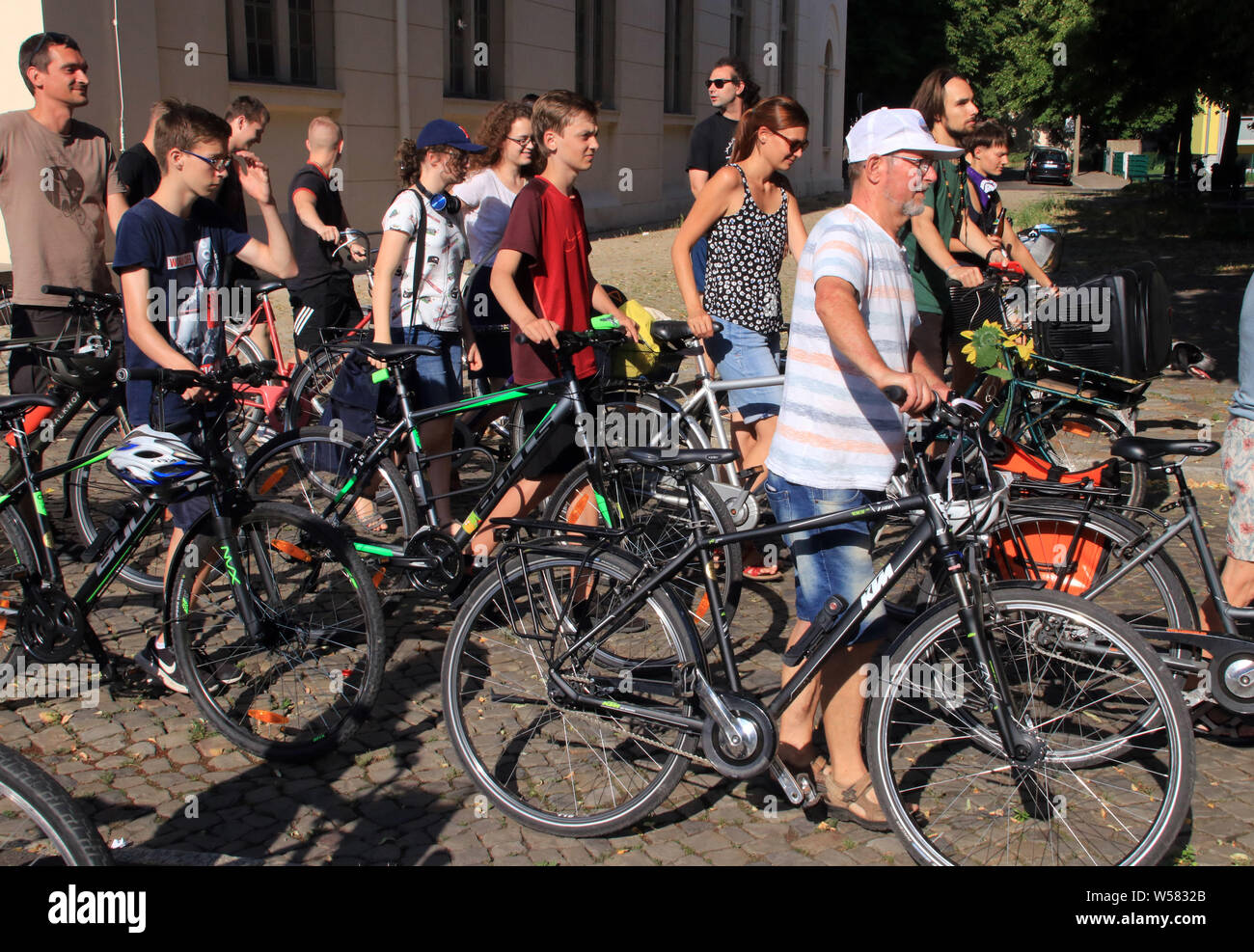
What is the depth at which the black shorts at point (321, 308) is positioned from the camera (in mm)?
7230

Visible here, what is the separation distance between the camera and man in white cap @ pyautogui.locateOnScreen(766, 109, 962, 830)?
3.24 metres

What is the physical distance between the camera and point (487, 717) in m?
3.89

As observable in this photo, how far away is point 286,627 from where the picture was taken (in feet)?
13.1

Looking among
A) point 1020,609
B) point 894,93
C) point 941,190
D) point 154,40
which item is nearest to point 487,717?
point 1020,609

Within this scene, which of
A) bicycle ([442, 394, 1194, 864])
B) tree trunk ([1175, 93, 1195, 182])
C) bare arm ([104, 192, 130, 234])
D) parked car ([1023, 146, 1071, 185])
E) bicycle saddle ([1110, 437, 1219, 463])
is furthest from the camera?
parked car ([1023, 146, 1071, 185])

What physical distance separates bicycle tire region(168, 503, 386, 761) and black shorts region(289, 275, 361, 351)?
11.3 feet

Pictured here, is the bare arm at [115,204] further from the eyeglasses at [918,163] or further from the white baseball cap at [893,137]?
the eyeglasses at [918,163]

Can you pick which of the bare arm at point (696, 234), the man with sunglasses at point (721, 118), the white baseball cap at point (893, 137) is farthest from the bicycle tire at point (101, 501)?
the man with sunglasses at point (721, 118)

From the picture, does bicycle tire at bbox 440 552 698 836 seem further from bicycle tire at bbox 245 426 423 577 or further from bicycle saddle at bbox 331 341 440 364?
bicycle saddle at bbox 331 341 440 364

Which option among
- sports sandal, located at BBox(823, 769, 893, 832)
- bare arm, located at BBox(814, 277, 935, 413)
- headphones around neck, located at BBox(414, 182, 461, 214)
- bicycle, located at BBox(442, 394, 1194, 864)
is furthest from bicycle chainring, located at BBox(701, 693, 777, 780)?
headphones around neck, located at BBox(414, 182, 461, 214)

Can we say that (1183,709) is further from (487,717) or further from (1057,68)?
(1057,68)

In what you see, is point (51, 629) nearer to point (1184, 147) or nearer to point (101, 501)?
point (101, 501)

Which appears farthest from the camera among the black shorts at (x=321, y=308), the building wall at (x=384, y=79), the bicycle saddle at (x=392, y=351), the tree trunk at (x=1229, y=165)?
the tree trunk at (x=1229, y=165)

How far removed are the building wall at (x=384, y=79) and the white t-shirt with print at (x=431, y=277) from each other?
7.45m
